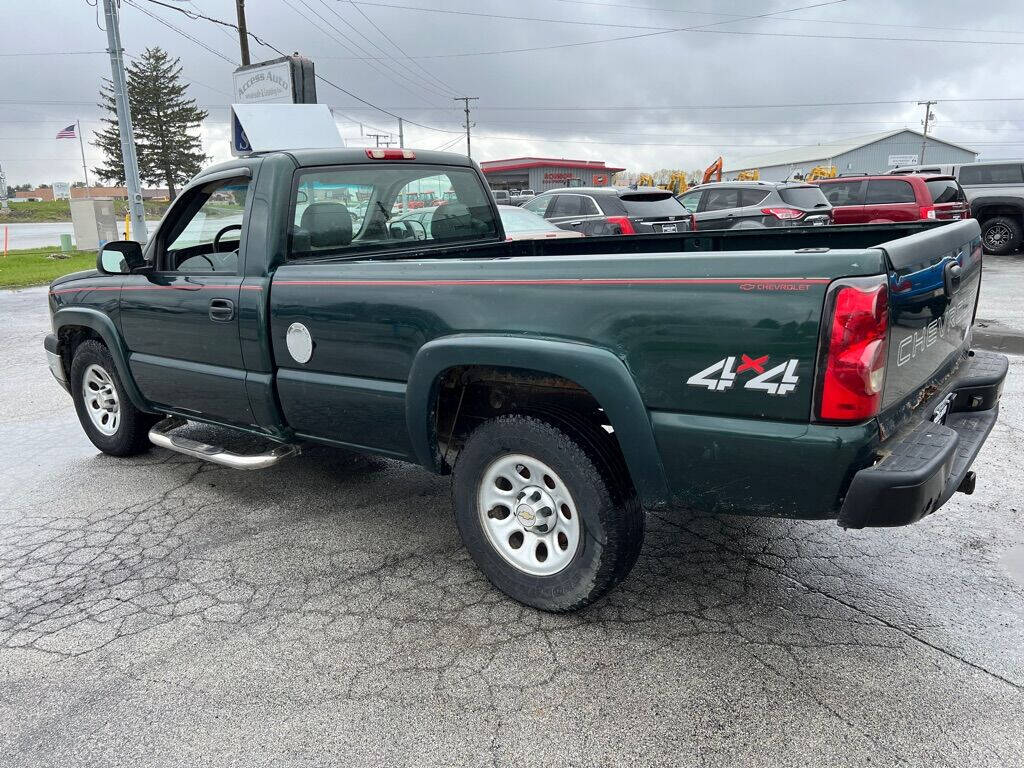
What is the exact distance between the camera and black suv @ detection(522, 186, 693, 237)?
12.3 metres

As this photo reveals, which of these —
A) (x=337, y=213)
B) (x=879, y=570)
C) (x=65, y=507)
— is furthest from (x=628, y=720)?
(x=65, y=507)

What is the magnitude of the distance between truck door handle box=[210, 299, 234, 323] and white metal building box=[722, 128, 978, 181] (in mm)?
68158

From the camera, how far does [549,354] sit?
2.69 metres

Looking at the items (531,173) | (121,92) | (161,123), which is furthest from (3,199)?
(121,92)

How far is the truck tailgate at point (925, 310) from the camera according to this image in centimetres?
234

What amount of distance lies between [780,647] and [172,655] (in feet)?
7.50

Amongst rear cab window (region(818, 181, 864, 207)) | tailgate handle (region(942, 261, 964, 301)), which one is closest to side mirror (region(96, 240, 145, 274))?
tailgate handle (region(942, 261, 964, 301))

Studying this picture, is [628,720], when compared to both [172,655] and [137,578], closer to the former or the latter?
[172,655]

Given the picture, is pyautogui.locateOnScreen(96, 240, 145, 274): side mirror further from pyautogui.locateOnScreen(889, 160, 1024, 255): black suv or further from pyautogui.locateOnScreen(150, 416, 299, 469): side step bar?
pyautogui.locateOnScreen(889, 160, 1024, 255): black suv

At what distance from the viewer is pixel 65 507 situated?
435 centimetres

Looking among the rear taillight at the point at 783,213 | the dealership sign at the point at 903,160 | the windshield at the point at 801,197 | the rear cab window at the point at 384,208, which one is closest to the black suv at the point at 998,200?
the windshield at the point at 801,197

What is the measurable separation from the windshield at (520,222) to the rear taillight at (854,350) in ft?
25.9

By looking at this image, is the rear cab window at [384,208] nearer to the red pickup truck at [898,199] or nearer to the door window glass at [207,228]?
the door window glass at [207,228]

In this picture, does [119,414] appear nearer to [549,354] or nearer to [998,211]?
[549,354]
